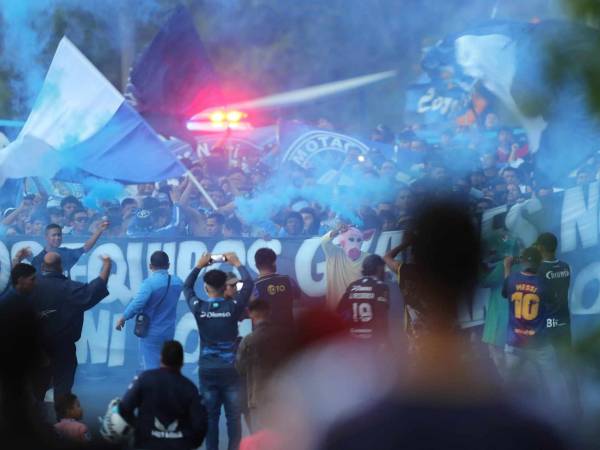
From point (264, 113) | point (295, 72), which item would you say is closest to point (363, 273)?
point (295, 72)

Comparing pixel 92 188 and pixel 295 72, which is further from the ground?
pixel 295 72

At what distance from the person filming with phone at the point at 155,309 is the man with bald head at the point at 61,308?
0.99ft

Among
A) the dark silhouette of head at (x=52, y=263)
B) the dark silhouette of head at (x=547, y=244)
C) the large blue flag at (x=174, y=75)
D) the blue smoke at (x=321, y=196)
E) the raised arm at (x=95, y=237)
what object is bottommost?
the dark silhouette of head at (x=52, y=263)

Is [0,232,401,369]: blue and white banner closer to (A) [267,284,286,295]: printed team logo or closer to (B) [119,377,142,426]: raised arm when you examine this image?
(A) [267,284,286,295]: printed team logo

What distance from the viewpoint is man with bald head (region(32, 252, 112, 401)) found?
7.56 metres

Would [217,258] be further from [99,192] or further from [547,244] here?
[99,192]

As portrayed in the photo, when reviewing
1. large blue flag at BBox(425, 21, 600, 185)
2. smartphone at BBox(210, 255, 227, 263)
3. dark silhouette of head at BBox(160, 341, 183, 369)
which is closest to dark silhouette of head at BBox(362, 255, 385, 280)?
smartphone at BBox(210, 255, 227, 263)

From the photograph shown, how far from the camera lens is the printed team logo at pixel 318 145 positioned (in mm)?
9664

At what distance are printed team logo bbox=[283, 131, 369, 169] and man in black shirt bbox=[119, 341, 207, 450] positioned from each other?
14.6ft

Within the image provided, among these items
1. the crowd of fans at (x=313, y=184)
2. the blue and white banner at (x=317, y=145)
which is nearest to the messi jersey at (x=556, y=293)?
the crowd of fans at (x=313, y=184)

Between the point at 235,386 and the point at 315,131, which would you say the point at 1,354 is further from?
the point at 315,131

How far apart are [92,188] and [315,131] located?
2185mm

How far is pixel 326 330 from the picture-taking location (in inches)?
298

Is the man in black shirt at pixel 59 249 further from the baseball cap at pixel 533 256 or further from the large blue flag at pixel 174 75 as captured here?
the baseball cap at pixel 533 256
